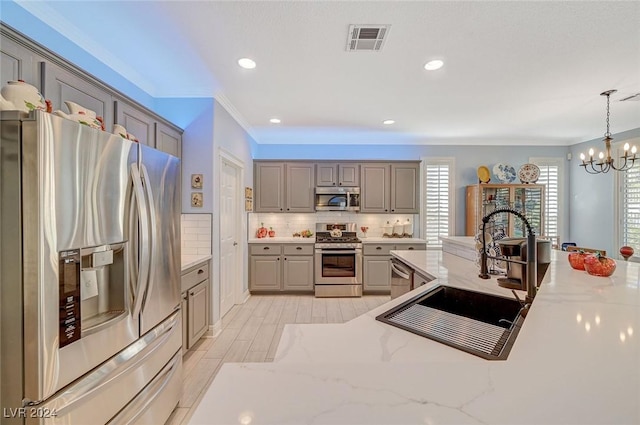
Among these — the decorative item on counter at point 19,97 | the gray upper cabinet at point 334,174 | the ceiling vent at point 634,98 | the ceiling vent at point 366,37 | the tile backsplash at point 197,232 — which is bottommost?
the tile backsplash at point 197,232

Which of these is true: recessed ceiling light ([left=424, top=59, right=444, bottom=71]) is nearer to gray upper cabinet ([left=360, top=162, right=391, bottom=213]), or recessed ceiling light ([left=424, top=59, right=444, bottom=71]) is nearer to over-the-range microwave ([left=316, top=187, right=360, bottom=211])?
gray upper cabinet ([left=360, top=162, right=391, bottom=213])

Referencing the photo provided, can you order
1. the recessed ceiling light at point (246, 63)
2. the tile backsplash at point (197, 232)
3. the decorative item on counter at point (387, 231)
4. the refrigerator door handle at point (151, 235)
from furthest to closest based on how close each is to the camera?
the decorative item on counter at point (387, 231) < the tile backsplash at point (197, 232) < the recessed ceiling light at point (246, 63) < the refrigerator door handle at point (151, 235)

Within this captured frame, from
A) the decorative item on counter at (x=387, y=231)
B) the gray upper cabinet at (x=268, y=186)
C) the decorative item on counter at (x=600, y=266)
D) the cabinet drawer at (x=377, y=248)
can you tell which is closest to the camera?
the decorative item on counter at (x=600, y=266)

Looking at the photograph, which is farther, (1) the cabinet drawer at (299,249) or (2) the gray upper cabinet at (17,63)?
(1) the cabinet drawer at (299,249)

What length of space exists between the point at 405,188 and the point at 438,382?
4641mm

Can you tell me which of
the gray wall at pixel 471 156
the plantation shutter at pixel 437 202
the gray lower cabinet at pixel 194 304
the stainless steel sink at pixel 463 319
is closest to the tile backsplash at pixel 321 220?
the plantation shutter at pixel 437 202

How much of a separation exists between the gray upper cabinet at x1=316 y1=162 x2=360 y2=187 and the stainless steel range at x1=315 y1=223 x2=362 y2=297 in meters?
1.08

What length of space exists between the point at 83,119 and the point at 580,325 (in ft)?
7.50

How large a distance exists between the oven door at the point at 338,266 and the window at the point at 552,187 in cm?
371

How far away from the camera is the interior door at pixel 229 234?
3.50m

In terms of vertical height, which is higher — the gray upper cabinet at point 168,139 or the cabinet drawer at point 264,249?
the gray upper cabinet at point 168,139

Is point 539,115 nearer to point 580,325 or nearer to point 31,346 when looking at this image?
point 580,325

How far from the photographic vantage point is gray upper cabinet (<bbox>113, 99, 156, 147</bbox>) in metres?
2.19

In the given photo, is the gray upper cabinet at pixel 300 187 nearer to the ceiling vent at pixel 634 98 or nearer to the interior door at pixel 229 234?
the interior door at pixel 229 234
